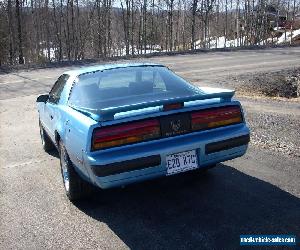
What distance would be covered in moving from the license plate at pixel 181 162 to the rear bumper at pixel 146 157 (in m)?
0.05

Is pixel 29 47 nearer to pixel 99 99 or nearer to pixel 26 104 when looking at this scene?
pixel 26 104

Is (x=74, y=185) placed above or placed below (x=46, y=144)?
above

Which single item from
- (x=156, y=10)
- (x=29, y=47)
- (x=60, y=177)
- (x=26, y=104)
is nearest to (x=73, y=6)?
(x=29, y=47)

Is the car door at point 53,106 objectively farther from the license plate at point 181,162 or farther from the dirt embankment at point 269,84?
the dirt embankment at point 269,84

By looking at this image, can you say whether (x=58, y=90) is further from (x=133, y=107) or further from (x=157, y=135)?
(x=157, y=135)

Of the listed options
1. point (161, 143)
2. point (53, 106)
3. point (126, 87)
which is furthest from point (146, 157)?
point (53, 106)

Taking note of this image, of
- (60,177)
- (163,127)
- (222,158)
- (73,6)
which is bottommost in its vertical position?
(60,177)

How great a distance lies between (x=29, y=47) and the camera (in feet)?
148

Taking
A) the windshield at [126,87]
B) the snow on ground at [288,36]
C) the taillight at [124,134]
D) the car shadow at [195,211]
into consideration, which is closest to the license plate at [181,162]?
the taillight at [124,134]

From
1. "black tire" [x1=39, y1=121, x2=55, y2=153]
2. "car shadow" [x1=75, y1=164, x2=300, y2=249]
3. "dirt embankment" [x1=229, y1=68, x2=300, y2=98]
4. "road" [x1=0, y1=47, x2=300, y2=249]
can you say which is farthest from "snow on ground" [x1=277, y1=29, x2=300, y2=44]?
"car shadow" [x1=75, y1=164, x2=300, y2=249]

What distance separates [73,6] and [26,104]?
32913 mm

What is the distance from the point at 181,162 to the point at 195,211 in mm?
539

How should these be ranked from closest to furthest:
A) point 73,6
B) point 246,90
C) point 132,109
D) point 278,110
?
point 132,109 → point 278,110 → point 246,90 → point 73,6

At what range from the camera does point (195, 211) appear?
4.17 meters
